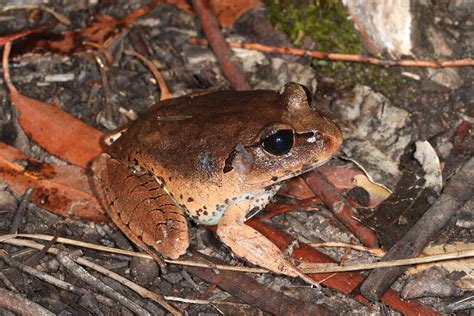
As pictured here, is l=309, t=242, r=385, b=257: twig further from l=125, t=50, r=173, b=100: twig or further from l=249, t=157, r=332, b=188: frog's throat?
l=125, t=50, r=173, b=100: twig

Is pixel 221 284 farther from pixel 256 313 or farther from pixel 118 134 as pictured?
pixel 118 134

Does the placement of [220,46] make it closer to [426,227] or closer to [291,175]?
[291,175]

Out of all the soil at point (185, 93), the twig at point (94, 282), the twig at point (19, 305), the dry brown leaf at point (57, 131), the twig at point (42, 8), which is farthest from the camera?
the twig at point (42, 8)

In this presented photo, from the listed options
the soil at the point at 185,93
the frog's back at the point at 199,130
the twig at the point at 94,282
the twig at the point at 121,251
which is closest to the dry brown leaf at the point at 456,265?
the soil at the point at 185,93

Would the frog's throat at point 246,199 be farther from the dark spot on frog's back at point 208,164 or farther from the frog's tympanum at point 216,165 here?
the dark spot on frog's back at point 208,164

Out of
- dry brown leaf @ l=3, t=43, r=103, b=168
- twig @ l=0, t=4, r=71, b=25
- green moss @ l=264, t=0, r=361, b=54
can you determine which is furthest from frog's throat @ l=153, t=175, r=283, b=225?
twig @ l=0, t=4, r=71, b=25

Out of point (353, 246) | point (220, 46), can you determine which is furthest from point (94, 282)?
point (220, 46)
